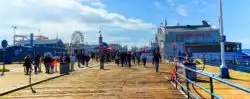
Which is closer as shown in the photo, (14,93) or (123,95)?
(123,95)

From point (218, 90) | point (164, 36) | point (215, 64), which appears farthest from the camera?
point (164, 36)

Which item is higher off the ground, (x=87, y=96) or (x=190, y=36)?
(x=190, y=36)

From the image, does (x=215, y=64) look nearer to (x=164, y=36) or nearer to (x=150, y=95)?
(x=150, y=95)

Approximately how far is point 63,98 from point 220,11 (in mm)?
11902

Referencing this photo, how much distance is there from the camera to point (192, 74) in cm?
2130

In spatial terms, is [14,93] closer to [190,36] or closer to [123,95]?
[123,95]

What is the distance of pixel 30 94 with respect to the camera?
1734 cm

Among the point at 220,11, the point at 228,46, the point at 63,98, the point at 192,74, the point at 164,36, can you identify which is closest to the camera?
the point at 63,98

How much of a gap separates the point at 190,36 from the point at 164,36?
20.5 ft

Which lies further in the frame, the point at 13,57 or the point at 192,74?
the point at 13,57

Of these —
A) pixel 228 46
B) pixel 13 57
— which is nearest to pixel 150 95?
pixel 228 46

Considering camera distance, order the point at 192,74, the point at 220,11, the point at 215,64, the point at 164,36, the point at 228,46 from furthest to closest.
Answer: the point at 164,36
the point at 228,46
the point at 215,64
the point at 220,11
the point at 192,74

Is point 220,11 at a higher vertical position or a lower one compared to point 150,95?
higher

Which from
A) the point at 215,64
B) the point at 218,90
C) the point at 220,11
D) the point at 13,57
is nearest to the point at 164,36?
the point at 13,57
